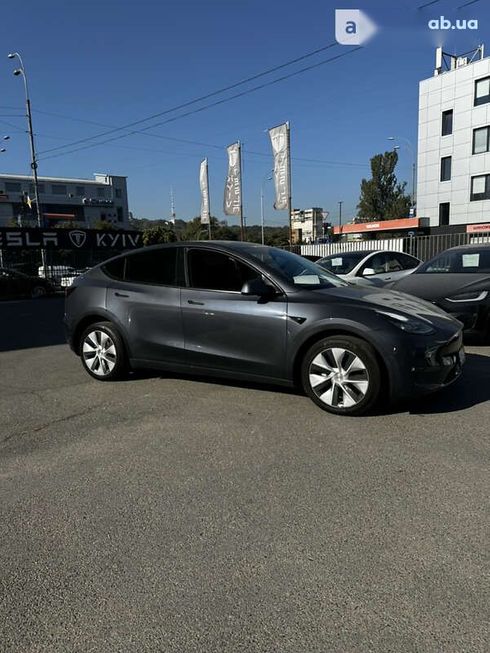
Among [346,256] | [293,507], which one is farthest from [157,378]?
[346,256]

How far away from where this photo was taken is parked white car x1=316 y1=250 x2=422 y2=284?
10080mm

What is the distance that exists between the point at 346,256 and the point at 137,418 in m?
7.28

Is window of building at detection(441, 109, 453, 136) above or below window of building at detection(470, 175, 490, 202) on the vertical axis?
above

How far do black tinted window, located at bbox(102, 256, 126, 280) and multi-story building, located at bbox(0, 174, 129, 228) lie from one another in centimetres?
9319

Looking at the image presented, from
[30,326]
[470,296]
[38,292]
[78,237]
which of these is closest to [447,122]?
[78,237]

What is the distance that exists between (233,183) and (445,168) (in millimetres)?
23646

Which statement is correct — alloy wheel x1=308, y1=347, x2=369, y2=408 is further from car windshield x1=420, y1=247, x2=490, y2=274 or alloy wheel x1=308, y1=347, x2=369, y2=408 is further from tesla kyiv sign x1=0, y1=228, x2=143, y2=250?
tesla kyiv sign x1=0, y1=228, x2=143, y2=250

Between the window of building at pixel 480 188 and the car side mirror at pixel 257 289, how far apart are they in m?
39.3

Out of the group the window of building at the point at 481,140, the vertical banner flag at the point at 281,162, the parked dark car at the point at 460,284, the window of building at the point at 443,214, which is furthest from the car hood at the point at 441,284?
the window of building at the point at 443,214

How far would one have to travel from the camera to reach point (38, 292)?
19203mm

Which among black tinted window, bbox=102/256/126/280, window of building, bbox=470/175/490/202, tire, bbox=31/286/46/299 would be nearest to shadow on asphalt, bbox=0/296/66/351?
black tinted window, bbox=102/256/126/280

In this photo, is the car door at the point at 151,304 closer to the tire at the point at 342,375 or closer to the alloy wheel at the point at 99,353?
the alloy wheel at the point at 99,353

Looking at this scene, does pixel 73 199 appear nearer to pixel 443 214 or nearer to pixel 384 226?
pixel 384 226

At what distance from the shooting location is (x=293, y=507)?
2941 mm
